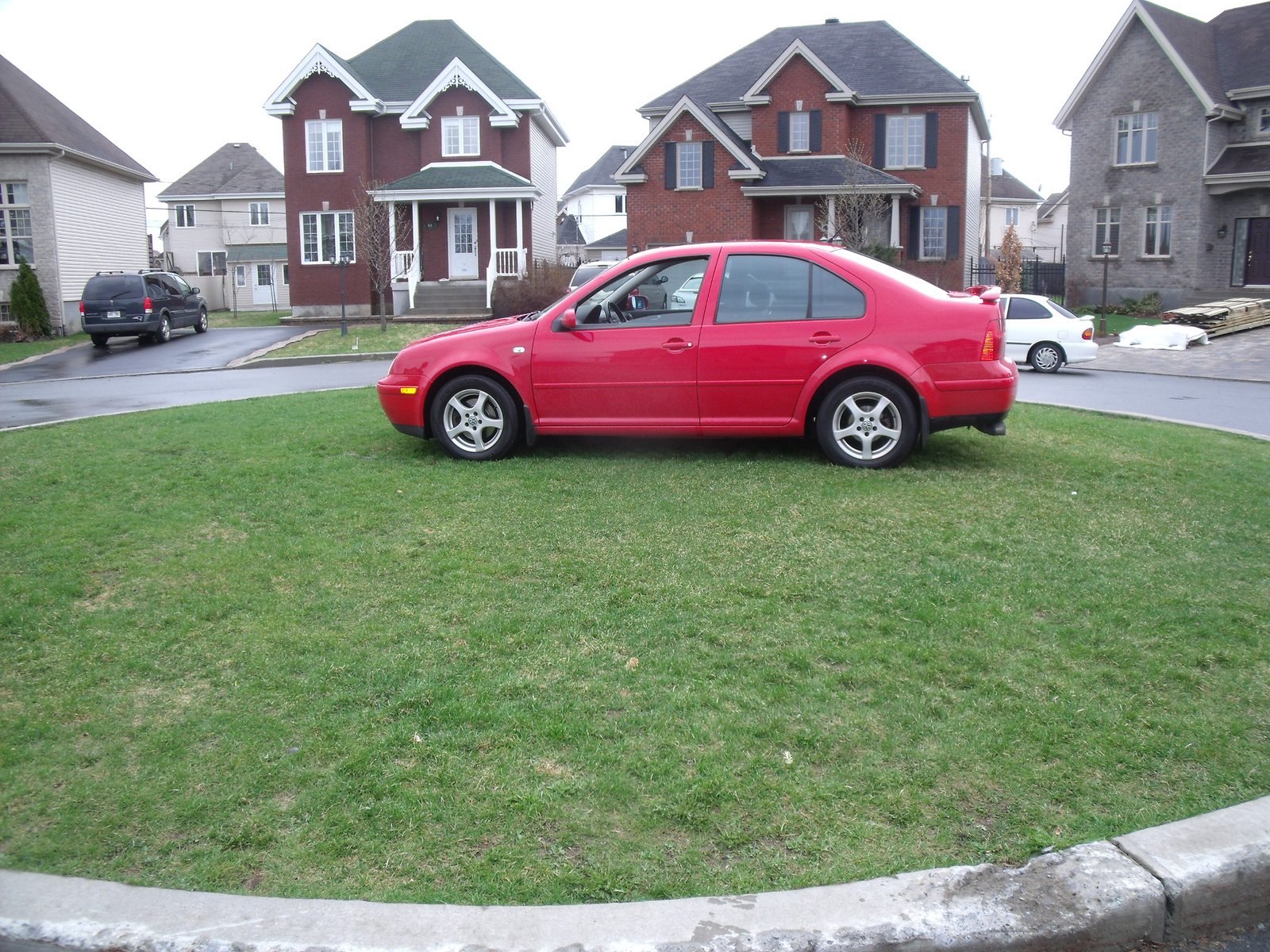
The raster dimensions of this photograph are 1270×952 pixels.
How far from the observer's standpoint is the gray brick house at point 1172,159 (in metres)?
35.3

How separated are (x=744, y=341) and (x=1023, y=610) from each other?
3572 millimetres

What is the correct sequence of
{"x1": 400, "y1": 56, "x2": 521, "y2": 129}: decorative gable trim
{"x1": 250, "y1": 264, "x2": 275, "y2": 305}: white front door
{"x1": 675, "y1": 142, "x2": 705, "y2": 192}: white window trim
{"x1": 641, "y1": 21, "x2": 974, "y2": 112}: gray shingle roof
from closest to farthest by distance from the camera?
1. {"x1": 400, "y1": 56, "x2": 521, "y2": 129}: decorative gable trim
2. {"x1": 675, "y1": 142, "x2": 705, "y2": 192}: white window trim
3. {"x1": 641, "y1": 21, "x2": 974, "y2": 112}: gray shingle roof
4. {"x1": 250, "y1": 264, "x2": 275, "y2": 305}: white front door

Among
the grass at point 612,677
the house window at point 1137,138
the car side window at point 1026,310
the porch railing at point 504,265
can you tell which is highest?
the house window at point 1137,138

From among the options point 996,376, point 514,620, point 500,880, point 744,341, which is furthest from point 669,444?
point 500,880

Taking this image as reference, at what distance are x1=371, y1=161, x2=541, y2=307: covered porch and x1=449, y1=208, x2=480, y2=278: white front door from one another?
1.0 inches

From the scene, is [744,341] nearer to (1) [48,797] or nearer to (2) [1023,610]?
(2) [1023,610]

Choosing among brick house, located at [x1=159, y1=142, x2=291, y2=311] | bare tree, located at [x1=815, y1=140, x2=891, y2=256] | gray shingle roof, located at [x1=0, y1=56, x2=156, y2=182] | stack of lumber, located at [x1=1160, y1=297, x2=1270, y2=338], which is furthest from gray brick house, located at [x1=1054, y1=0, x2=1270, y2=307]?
brick house, located at [x1=159, y1=142, x2=291, y2=311]

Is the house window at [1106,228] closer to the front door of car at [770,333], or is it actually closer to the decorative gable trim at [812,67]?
the decorative gable trim at [812,67]

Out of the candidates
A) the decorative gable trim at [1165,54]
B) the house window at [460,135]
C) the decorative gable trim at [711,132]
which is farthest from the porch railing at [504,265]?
the decorative gable trim at [1165,54]

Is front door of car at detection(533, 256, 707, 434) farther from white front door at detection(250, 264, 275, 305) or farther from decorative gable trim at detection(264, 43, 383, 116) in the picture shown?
white front door at detection(250, 264, 275, 305)

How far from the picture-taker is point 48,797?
3.69m

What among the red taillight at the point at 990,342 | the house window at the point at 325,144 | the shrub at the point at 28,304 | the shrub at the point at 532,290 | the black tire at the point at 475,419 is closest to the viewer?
the red taillight at the point at 990,342

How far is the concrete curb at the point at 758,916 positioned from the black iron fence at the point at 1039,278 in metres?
39.7

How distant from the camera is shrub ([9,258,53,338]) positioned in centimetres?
3325
